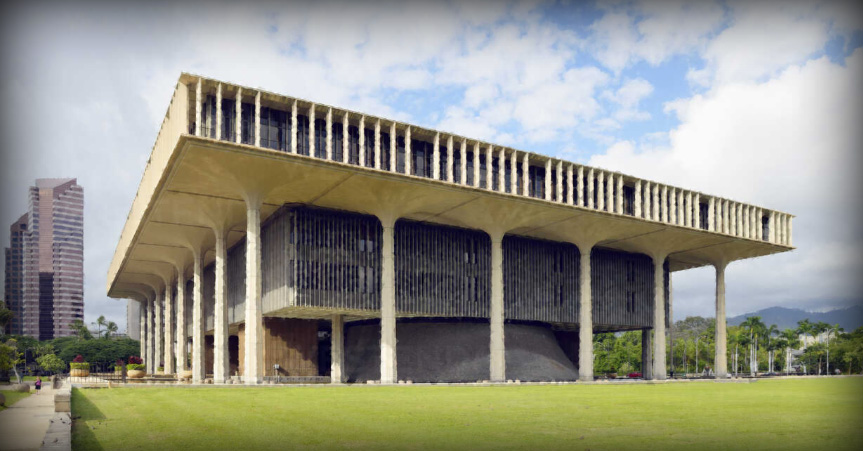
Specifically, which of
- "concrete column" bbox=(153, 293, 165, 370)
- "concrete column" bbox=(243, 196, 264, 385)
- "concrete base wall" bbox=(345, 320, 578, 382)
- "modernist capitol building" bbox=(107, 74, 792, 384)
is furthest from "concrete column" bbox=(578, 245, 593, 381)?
"concrete column" bbox=(153, 293, 165, 370)

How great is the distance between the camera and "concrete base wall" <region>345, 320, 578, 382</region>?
186ft

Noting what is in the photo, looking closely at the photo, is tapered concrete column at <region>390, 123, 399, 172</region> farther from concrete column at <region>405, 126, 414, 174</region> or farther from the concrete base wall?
the concrete base wall

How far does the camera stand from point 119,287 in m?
99.2

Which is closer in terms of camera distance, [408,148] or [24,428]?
[24,428]

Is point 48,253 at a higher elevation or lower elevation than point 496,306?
higher

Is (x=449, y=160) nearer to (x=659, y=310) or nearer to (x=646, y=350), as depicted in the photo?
(x=659, y=310)

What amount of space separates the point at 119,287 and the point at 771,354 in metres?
115

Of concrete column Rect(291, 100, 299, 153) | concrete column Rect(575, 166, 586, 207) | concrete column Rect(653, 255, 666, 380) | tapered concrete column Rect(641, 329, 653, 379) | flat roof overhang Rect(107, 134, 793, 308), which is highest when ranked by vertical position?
concrete column Rect(291, 100, 299, 153)

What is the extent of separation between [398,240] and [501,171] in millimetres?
9344


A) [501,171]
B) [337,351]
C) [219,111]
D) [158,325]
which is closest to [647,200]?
[501,171]

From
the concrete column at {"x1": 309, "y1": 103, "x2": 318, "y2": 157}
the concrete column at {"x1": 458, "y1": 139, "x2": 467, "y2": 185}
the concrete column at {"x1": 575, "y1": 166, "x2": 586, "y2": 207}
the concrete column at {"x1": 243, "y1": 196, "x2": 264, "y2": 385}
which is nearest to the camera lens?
the concrete column at {"x1": 309, "y1": 103, "x2": 318, "y2": 157}

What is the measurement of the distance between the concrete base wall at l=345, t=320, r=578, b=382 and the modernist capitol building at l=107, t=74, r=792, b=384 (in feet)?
0.43

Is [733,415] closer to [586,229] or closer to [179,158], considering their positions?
[179,158]

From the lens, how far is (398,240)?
5278 cm
